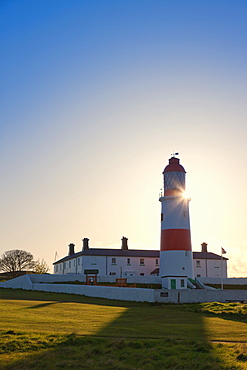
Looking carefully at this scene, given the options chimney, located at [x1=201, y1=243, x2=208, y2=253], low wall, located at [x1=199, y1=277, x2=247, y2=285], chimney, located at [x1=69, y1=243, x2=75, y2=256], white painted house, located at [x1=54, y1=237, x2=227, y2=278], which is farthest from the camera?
chimney, located at [x1=69, y1=243, x2=75, y2=256]

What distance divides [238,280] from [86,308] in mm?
36184

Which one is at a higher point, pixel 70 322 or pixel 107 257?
pixel 107 257

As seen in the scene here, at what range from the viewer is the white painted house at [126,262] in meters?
70.8

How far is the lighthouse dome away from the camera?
5951cm

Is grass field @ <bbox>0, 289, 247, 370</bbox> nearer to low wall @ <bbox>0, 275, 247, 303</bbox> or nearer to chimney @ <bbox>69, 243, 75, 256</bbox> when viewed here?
low wall @ <bbox>0, 275, 247, 303</bbox>

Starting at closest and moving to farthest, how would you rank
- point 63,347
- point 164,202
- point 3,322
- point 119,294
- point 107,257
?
point 63,347
point 3,322
point 119,294
point 164,202
point 107,257

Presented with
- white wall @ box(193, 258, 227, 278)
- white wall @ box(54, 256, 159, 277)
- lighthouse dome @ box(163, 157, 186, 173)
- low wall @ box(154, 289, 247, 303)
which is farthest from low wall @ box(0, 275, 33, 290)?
white wall @ box(193, 258, 227, 278)

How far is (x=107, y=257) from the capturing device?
71.6 meters

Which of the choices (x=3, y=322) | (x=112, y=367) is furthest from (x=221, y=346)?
(x=3, y=322)

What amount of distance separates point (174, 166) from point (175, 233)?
953 cm

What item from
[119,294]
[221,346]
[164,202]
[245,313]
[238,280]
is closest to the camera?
[221,346]

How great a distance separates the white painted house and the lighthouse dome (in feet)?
63.6

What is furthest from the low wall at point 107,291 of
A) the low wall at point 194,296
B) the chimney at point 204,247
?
the chimney at point 204,247

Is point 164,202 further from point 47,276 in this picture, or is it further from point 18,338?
point 18,338
